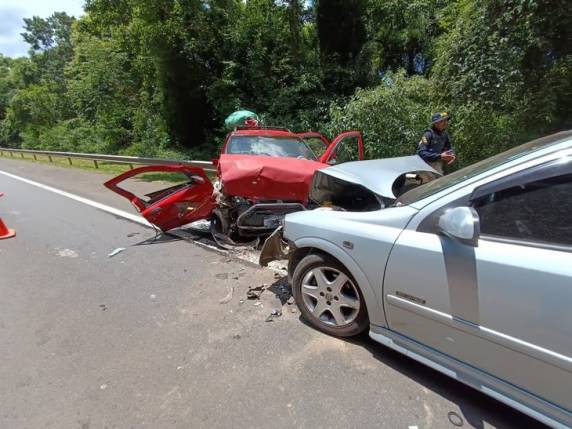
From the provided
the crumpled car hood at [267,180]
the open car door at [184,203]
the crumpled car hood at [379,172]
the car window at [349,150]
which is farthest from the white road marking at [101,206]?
the car window at [349,150]

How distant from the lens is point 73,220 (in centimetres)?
681

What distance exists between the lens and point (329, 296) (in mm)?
2713

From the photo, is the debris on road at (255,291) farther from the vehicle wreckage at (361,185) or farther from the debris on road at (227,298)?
the vehicle wreckage at (361,185)

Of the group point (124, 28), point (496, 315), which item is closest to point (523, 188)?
point (496, 315)

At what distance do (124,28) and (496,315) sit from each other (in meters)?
19.9

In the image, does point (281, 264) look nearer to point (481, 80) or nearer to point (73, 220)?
point (73, 220)

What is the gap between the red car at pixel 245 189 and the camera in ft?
13.9

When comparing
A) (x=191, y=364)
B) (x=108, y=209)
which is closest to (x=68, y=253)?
(x=108, y=209)

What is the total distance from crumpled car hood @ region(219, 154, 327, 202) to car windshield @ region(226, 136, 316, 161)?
1.07m

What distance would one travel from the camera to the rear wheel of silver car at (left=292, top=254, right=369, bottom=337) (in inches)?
102

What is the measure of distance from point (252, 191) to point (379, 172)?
5.70ft

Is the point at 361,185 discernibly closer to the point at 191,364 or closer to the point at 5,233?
the point at 191,364

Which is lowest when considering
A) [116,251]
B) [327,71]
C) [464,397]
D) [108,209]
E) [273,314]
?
[464,397]

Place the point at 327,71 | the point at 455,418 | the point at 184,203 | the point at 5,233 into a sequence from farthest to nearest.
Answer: the point at 327,71, the point at 5,233, the point at 184,203, the point at 455,418
